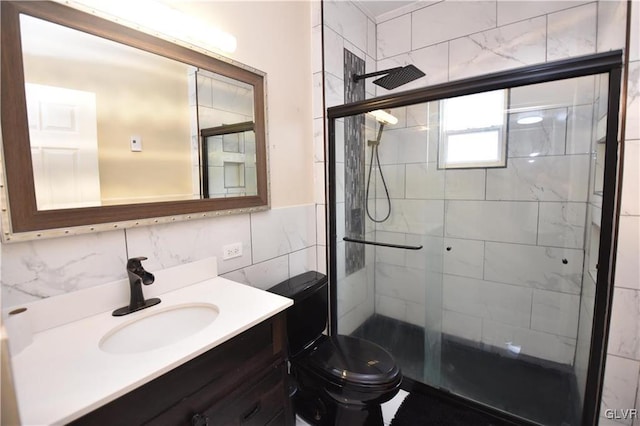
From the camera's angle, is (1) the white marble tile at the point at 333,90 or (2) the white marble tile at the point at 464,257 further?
(2) the white marble tile at the point at 464,257

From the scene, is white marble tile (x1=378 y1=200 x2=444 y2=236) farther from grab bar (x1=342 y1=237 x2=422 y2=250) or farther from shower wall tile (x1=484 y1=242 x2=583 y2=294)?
shower wall tile (x1=484 y1=242 x2=583 y2=294)

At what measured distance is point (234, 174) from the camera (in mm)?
1493

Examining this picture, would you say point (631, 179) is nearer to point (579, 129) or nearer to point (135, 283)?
point (579, 129)

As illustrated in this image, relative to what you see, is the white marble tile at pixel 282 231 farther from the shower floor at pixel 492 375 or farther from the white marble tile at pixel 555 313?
the white marble tile at pixel 555 313

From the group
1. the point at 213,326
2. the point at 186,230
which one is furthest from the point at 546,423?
the point at 186,230

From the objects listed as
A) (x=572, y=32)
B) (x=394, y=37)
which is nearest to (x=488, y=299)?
(x=572, y=32)

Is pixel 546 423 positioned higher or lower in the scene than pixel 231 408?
lower

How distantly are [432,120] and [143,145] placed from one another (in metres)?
1.80

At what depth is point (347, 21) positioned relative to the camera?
2152 millimetres

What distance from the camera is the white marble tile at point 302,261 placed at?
1.86m

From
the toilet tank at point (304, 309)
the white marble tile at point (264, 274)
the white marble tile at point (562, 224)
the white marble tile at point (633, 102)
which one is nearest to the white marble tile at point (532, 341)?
the white marble tile at point (562, 224)

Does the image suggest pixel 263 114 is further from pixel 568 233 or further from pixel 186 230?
pixel 568 233

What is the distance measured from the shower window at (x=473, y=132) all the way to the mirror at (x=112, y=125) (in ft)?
4.57

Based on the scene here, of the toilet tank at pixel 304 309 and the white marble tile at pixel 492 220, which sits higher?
the white marble tile at pixel 492 220
